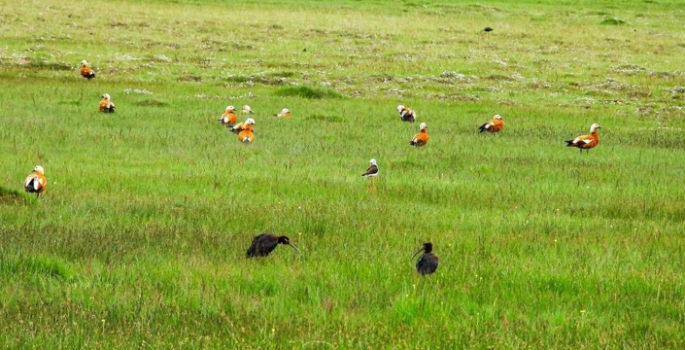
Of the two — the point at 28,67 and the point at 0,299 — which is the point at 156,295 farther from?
the point at 28,67

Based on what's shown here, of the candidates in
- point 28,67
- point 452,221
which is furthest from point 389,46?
point 452,221

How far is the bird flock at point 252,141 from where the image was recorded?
10.4 m

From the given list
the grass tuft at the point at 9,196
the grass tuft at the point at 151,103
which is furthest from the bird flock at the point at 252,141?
the grass tuft at the point at 151,103

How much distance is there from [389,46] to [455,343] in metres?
43.8

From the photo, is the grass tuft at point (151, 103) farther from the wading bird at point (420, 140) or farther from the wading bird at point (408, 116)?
the wading bird at point (420, 140)

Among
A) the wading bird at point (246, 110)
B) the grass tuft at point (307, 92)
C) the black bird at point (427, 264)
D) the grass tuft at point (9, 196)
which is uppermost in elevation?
the black bird at point (427, 264)

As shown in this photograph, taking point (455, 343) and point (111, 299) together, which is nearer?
point (455, 343)

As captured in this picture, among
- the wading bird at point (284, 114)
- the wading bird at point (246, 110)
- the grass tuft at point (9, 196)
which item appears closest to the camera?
the grass tuft at point (9, 196)

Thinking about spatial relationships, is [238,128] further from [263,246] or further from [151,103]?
[263,246]

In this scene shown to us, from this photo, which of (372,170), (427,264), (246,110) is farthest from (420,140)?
(427,264)

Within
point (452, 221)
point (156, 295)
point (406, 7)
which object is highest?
point (156, 295)

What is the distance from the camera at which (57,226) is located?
1215 cm

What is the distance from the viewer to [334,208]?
1465 centimetres

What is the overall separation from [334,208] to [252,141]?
8254 mm
